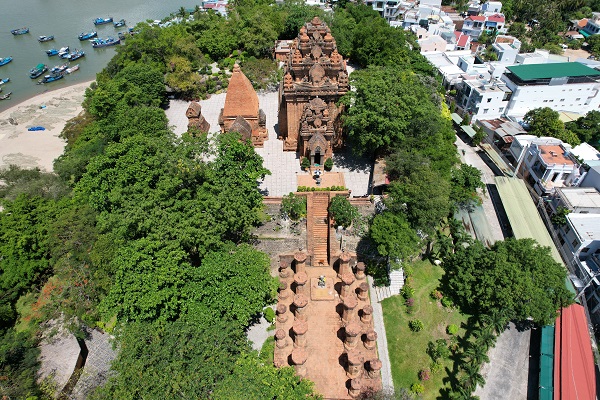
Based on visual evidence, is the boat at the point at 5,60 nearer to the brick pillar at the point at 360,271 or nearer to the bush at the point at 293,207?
the bush at the point at 293,207

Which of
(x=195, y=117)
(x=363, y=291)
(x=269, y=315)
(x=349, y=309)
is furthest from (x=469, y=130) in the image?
(x=269, y=315)

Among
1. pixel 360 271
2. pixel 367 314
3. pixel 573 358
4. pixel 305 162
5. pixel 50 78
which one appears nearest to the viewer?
pixel 573 358

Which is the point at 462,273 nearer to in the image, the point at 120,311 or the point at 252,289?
the point at 252,289

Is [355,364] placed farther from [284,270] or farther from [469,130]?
[469,130]

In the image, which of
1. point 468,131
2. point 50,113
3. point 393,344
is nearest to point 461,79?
point 468,131

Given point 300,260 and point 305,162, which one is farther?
point 305,162

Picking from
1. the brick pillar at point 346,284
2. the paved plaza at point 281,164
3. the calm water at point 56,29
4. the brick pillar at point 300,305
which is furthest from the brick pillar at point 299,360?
the calm water at point 56,29

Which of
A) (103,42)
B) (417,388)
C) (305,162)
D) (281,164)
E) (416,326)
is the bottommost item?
(103,42)
